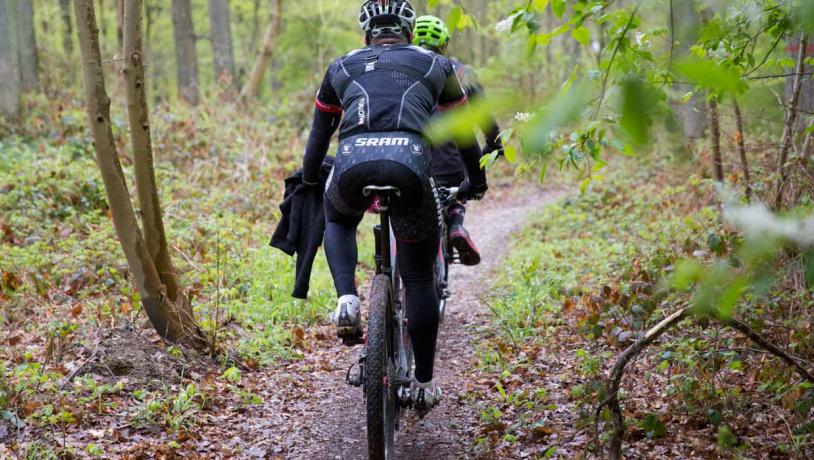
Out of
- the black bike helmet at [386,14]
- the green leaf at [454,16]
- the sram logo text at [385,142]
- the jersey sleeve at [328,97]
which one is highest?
the black bike helmet at [386,14]

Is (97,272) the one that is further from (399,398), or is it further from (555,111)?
(555,111)

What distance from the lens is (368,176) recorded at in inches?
130

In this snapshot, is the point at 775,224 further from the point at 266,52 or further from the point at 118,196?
the point at 266,52

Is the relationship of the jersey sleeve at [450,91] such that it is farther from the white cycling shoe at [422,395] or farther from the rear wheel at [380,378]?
the white cycling shoe at [422,395]

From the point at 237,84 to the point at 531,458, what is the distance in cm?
1382

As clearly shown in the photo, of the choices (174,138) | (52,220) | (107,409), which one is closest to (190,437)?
(107,409)

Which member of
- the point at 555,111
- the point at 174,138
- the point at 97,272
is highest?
the point at 174,138

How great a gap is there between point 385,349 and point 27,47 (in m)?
11.2

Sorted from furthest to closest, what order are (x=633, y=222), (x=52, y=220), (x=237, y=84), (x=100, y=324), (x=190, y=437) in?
(x=237, y=84) < (x=633, y=222) < (x=52, y=220) < (x=100, y=324) < (x=190, y=437)

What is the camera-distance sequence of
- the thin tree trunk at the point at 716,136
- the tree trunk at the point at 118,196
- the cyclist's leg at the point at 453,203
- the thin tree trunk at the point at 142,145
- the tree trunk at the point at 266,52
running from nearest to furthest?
the tree trunk at the point at 118,196 → the thin tree trunk at the point at 142,145 → the cyclist's leg at the point at 453,203 → the thin tree trunk at the point at 716,136 → the tree trunk at the point at 266,52

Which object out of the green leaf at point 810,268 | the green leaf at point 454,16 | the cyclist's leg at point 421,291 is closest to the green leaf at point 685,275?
the green leaf at point 810,268

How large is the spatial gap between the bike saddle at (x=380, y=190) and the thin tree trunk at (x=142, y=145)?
2.07m

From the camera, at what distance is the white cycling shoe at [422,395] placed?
395 cm

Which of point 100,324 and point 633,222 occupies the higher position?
point 633,222
